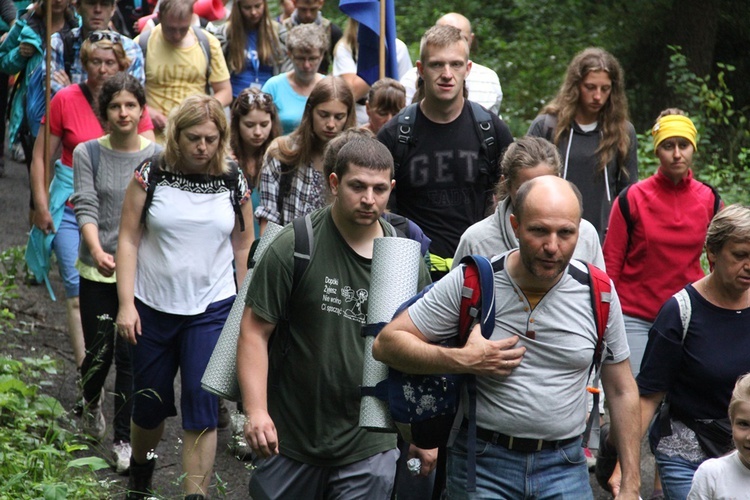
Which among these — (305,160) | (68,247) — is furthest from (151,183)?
(68,247)

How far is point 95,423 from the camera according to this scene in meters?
7.56

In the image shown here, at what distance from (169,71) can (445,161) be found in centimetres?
406

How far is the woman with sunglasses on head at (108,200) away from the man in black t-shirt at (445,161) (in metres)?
1.73

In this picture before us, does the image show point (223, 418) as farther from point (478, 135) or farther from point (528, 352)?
point (528, 352)

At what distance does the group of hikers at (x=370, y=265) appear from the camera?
13.2 feet

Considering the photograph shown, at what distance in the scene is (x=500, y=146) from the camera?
21.1 feet

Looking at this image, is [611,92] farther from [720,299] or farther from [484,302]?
[484,302]

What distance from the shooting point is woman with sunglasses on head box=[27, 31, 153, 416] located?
801 centimetres

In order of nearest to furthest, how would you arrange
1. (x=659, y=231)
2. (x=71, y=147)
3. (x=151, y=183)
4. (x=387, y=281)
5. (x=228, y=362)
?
1. (x=387, y=281)
2. (x=228, y=362)
3. (x=151, y=183)
4. (x=659, y=231)
5. (x=71, y=147)

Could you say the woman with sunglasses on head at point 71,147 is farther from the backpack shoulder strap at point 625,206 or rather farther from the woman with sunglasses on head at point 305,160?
the backpack shoulder strap at point 625,206

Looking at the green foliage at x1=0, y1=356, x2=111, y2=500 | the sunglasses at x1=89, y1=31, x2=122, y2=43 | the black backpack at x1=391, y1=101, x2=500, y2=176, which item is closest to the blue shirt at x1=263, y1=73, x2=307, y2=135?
the sunglasses at x1=89, y1=31, x2=122, y2=43

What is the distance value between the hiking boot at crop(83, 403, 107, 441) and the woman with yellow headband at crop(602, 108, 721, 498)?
3.31 meters

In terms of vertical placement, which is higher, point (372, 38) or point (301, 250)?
point (372, 38)

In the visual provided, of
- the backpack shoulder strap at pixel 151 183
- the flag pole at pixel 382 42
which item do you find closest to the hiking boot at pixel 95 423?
the backpack shoulder strap at pixel 151 183
